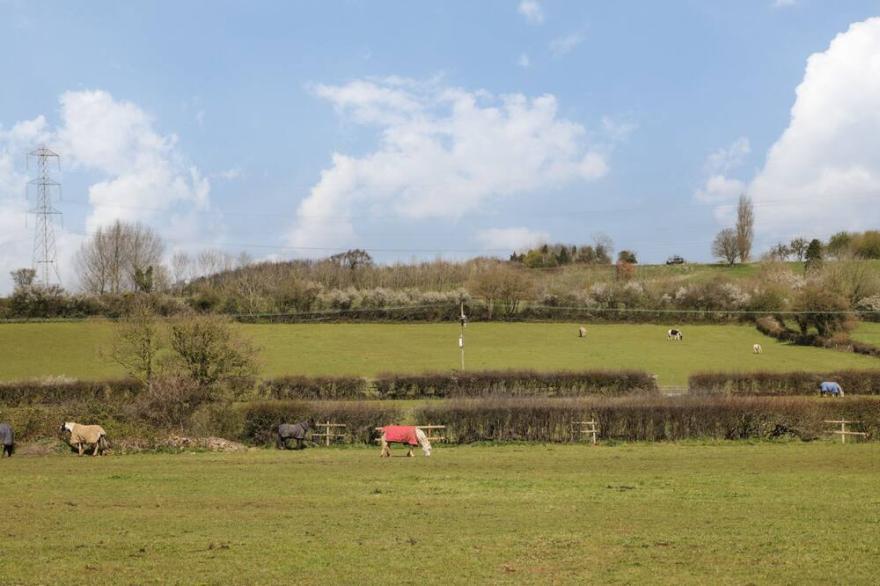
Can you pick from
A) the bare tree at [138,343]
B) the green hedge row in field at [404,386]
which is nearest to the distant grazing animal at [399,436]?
the green hedge row in field at [404,386]

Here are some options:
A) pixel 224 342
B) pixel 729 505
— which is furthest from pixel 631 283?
pixel 729 505

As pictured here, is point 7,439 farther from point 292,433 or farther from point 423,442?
point 423,442

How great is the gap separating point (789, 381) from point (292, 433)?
3427 cm

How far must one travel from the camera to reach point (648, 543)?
12844 mm

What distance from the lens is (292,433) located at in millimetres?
33406

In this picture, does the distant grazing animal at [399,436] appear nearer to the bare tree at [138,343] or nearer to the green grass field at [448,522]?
the green grass field at [448,522]

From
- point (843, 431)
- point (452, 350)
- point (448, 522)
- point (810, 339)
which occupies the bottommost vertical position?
point (843, 431)

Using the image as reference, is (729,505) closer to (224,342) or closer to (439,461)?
(439,461)

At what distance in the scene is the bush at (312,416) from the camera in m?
35.7

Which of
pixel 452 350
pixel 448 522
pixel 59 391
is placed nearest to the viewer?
pixel 448 522

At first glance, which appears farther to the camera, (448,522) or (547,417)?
(547,417)

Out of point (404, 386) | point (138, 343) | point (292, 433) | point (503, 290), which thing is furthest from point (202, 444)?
point (503, 290)

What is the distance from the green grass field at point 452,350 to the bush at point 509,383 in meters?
7.02

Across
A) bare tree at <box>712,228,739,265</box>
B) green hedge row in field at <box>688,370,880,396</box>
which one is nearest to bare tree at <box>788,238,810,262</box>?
bare tree at <box>712,228,739,265</box>
